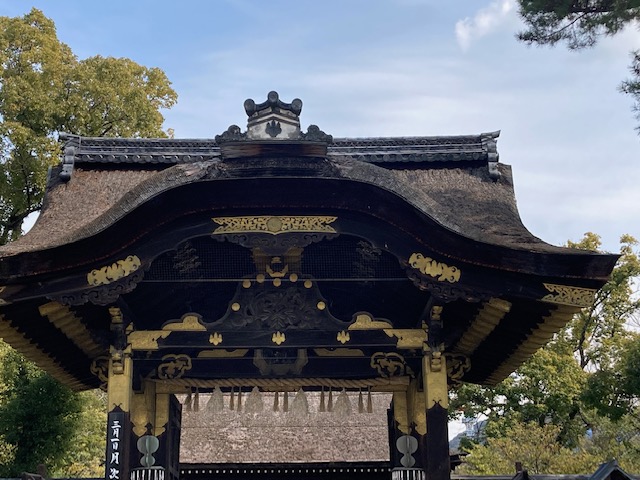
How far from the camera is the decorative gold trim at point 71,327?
6.74m

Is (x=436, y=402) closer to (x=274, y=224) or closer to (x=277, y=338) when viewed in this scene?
(x=277, y=338)

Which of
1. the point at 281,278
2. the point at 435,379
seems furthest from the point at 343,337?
the point at 435,379

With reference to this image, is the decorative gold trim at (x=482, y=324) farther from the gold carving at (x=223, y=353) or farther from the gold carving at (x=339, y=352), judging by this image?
the gold carving at (x=223, y=353)

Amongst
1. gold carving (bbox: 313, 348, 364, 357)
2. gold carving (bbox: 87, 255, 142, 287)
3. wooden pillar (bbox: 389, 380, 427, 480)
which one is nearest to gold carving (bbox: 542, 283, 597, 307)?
wooden pillar (bbox: 389, 380, 427, 480)

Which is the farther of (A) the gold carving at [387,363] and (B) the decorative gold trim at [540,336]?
(A) the gold carving at [387,363]

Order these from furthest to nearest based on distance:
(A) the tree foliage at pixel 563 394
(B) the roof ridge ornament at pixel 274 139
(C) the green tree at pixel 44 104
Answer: (A) the tree foliage at pixel 563 394, (C) the green tree at pixel 44 104, (B) the roof ridge ornament at pixel 274 139

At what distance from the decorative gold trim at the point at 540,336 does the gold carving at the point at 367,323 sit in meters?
1.36

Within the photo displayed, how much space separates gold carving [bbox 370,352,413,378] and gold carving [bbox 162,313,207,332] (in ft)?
6.16

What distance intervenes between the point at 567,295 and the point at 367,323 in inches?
72.8

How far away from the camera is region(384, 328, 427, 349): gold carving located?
703cm

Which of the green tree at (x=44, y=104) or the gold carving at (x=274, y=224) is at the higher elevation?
the green tree at (x=44, y=104)

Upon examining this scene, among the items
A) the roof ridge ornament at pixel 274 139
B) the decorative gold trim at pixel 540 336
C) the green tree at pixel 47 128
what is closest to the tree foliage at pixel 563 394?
the green tree at pixel 47 128

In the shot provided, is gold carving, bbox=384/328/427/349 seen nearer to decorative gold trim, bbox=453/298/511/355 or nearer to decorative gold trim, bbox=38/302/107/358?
decorative gold trim, bbox=453/298/511/355

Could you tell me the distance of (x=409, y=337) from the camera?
7.05 meters
